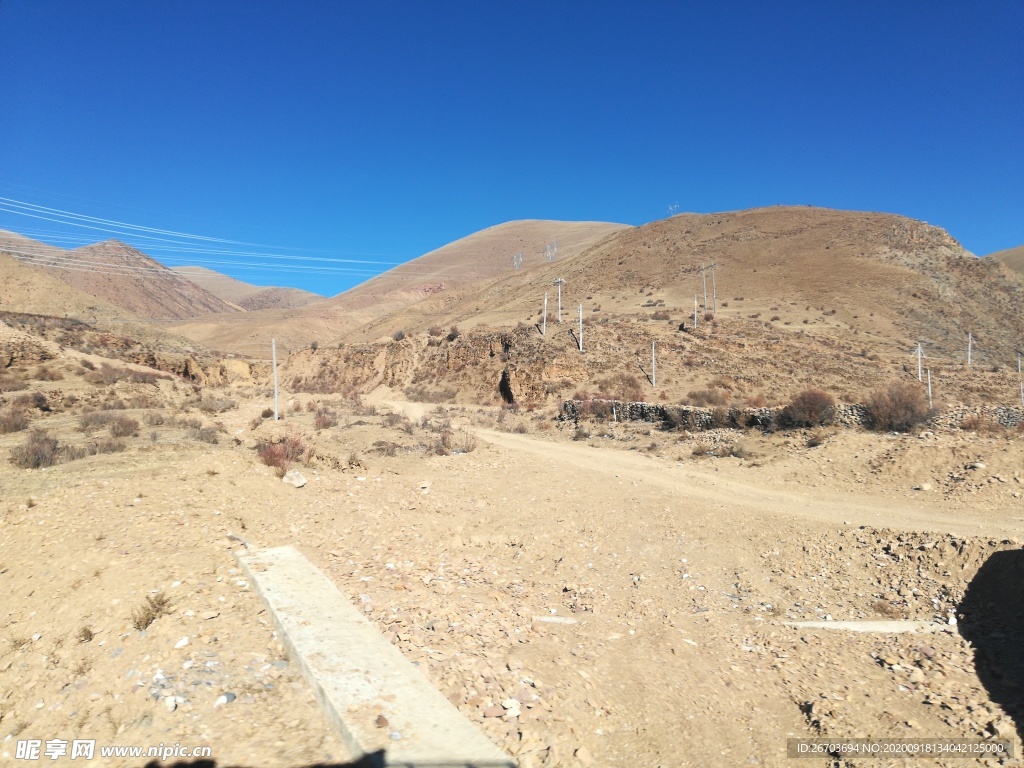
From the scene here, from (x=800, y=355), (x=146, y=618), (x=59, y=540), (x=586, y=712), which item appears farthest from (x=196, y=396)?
(x=800, y=355)

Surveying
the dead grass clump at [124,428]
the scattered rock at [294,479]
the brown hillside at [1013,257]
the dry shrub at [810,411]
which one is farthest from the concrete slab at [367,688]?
the brown hillside at [1013,257]

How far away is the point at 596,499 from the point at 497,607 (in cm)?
596

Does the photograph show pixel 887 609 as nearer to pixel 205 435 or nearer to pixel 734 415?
pixel 734 415

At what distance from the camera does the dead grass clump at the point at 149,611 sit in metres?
5.43

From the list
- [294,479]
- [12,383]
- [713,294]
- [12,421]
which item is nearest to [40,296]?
[12,383]

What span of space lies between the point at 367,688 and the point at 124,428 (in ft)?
50.7

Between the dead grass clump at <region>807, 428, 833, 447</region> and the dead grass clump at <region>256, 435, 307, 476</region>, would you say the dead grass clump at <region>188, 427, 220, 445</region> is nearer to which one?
the dead grass clump at <region>256, 435, 307, 476</region>

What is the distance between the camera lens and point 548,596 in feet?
25.4

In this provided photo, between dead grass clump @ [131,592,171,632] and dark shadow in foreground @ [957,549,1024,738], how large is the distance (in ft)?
26.6

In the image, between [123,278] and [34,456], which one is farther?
[123,278]

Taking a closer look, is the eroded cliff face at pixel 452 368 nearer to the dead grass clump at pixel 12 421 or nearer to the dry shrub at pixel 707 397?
the dry shrub at pixel 707 397

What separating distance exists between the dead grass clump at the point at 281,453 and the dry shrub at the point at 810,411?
15.3 m

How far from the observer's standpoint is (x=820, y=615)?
293 inches

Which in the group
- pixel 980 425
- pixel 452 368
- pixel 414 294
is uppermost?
pixel 414 294
